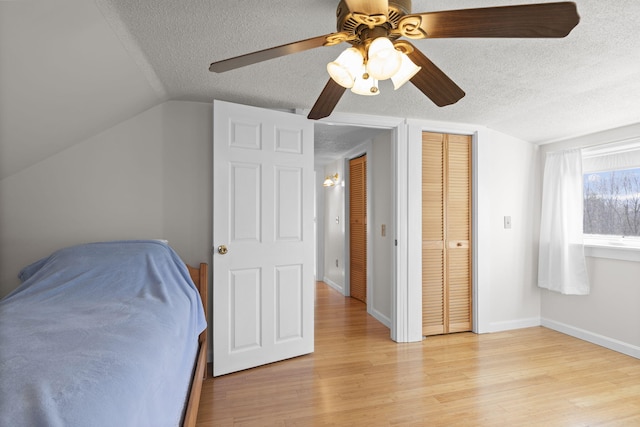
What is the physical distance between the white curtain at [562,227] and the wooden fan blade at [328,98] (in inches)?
116

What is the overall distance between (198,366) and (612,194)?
3929 millimetres

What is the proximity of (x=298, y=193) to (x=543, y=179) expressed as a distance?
282cm

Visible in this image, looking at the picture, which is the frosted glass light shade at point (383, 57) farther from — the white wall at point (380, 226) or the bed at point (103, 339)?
the white wall at point (380, 226)

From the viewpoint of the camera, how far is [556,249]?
335 cm

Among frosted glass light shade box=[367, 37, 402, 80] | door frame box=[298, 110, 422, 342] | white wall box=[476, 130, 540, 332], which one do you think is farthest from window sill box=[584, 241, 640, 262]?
frosted glass light shade box=[367, 37, 402, 80]

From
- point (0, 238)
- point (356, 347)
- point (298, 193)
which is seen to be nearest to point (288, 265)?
point (298, 193)

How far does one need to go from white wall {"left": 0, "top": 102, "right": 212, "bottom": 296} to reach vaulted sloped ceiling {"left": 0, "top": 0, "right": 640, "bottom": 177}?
13 cm

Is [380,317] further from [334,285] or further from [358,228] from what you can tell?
[334,285]

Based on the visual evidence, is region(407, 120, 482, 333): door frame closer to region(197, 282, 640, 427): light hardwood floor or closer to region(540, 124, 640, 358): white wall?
region(197, 282, 640, 427): light hardwood floor

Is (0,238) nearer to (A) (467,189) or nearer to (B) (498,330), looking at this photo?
(A) (467,189)

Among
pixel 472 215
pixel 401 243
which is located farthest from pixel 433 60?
pixel 472 215

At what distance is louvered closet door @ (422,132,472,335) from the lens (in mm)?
3283

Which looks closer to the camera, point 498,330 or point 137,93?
point 137,93

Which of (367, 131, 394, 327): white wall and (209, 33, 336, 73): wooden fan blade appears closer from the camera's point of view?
(209, 33, 336, 73): wooden fan blade
